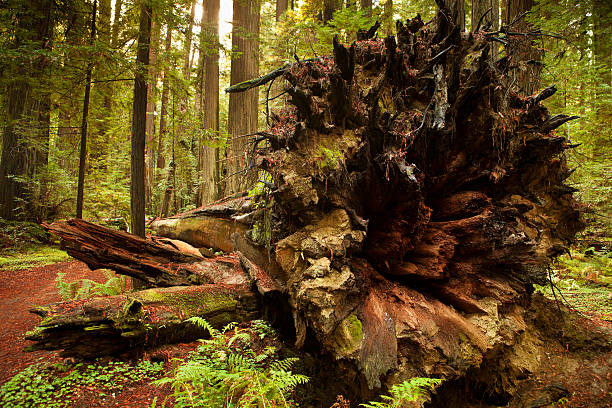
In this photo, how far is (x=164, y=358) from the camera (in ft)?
11.8

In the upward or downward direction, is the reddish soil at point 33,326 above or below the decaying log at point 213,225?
below

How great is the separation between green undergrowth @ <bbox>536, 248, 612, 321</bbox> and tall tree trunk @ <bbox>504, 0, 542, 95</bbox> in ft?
11.2

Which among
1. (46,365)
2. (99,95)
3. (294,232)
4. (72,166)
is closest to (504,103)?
(294,232)

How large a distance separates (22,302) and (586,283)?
13298mm

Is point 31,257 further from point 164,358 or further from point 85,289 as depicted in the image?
point 164,358

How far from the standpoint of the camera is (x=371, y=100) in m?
3.72

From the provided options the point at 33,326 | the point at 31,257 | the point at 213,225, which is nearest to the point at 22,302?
the point at 33,326

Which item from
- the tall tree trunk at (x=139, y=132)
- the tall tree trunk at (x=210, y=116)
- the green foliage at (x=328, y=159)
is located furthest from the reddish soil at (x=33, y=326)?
the tall tree trunk at (x=210, y=116)

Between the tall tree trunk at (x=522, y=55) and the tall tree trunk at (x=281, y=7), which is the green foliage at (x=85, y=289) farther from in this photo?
the tall tree trunk at (x=281, y=7)

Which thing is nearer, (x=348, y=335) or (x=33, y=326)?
(x=348, y=335)

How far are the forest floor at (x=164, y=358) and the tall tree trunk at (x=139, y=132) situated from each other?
2.39 meters

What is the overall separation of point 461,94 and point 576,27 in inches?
268

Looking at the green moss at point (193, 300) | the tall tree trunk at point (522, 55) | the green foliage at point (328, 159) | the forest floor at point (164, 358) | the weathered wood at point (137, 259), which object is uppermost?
the tall tree trunk at point (522, 55)

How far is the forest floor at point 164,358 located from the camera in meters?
3.07
